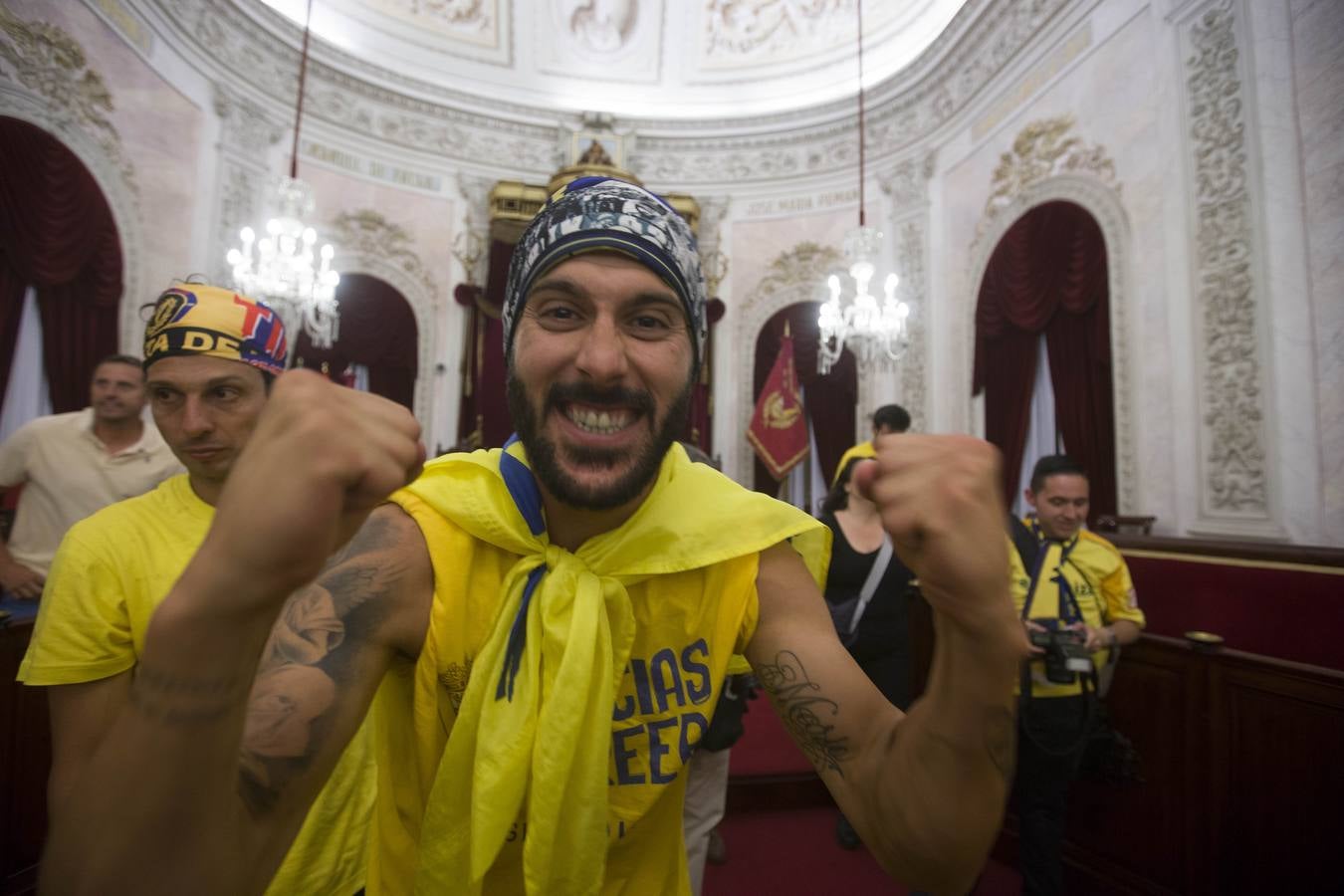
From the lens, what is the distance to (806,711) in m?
0.96

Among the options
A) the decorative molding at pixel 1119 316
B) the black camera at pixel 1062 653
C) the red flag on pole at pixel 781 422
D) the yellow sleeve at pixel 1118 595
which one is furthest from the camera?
the red flag on pole at pixel 781 422

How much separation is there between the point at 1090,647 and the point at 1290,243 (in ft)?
10.8

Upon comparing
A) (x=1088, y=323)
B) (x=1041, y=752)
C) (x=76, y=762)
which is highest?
(x=1088, y=323)

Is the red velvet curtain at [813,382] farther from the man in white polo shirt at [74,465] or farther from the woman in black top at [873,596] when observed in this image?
the man in white polo shirt at [74,465]

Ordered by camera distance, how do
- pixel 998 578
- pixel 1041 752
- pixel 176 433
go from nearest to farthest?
pixel 998 578, pixel 176 433, pixel 1041 752

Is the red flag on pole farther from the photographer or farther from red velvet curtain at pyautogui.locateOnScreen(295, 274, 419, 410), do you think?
the photographer

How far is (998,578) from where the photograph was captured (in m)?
0.72

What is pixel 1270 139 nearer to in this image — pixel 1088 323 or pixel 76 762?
pixel 1088 323

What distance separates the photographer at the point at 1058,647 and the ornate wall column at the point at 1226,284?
2.21 m

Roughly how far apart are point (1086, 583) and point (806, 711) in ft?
7.31

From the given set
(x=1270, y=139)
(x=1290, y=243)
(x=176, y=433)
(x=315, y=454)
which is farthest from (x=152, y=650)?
(x=1270, y=139)

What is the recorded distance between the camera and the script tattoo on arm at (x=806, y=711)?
0.94 m

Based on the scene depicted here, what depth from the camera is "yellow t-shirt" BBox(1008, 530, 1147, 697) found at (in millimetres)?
2465

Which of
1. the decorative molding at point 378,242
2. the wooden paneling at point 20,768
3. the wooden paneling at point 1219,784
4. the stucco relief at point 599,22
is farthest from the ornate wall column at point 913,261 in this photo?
the wooden paneling at point 20,768
